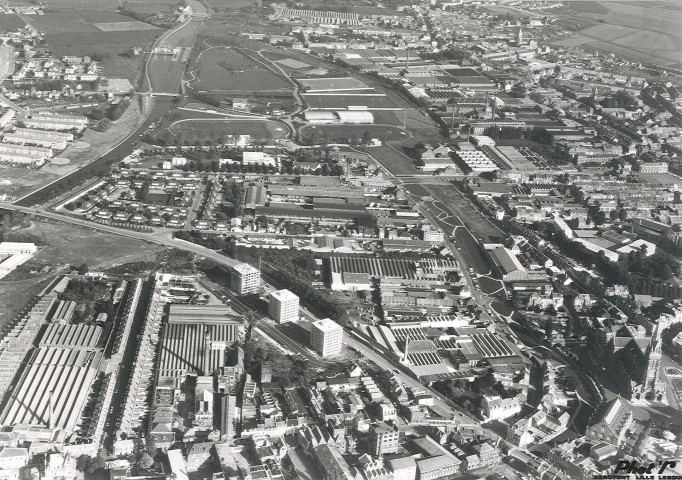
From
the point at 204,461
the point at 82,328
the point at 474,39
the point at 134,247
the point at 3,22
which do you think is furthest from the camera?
the point at 474,39

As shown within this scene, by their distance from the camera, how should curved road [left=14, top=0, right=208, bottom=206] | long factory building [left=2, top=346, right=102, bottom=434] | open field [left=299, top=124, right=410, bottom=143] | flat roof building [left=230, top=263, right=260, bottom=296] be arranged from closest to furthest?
long factory building [left=2, top=346, right=102, bottom=434], flat roof building [left=230, top=263, right=260, bottom=296], curved road [left=14, top=0, right=208, bottom=206], open field [left=299, top=124, right=410, bottom=143]

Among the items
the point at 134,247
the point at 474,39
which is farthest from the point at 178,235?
the point at 474,39

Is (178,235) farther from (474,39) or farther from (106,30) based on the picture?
(474,39)

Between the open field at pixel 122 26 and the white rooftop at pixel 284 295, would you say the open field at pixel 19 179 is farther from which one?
the open field at pixel 122 26

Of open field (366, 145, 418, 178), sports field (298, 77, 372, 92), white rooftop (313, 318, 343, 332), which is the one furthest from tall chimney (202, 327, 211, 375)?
sports field (298, 77, 372, 92)

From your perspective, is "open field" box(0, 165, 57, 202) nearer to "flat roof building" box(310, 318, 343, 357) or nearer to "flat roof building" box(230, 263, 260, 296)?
"flat roof building" box(230, 263, 260, 296)

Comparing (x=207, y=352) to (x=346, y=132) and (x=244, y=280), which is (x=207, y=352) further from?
(x=346, y=132)

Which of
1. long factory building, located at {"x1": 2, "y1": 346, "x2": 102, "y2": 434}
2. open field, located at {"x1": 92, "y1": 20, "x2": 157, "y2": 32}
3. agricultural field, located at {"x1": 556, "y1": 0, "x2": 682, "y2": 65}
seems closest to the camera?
long factory building, located at {"x1": 2, "y1": 346, "x2": 102, "y2": 434}
